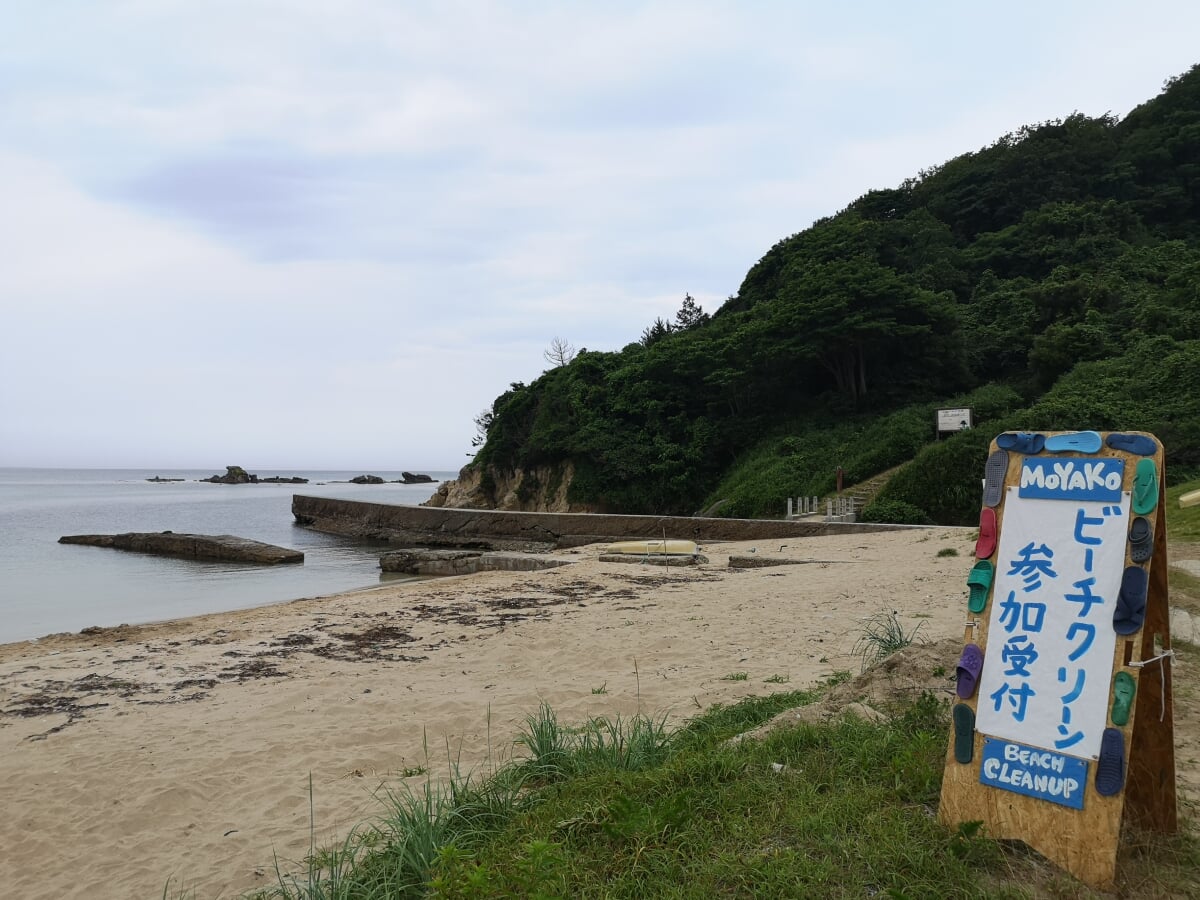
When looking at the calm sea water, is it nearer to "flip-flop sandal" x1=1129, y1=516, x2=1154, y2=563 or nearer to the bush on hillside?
the bush on hillside

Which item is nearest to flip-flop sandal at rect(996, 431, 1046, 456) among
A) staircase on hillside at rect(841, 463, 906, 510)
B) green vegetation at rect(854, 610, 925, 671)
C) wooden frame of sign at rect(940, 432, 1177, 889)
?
wooden frame of sign at rect(940, 432, 1177, 889)

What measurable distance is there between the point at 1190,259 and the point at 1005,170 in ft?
44.7

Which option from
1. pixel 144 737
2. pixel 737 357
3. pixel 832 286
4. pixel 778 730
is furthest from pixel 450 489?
pixel 778 730

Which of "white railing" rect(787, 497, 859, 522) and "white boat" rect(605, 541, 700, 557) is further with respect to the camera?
"white railing" rect(787, 497, 859, 522)

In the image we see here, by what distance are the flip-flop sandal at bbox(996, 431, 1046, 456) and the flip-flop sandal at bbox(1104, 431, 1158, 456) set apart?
0.22 m

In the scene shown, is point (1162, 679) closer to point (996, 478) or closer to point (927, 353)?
point (996, 478)

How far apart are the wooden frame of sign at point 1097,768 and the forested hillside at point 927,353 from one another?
16.4 meters

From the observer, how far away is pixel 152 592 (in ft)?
55.2

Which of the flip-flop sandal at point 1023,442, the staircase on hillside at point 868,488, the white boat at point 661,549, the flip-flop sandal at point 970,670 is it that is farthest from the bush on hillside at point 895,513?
the flip-flop sandal at point 970,670

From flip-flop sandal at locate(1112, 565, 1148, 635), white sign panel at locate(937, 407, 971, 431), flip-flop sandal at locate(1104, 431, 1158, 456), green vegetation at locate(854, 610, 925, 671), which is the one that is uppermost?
white sign panel at locate(937, 407, 971, 431)

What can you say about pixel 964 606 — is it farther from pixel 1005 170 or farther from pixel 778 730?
pixel 1005 170

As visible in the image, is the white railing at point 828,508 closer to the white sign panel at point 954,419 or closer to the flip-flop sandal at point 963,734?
the white sign panel at point 954,419

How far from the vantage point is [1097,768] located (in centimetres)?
245

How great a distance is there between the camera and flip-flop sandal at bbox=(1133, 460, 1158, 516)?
99.2 inches
